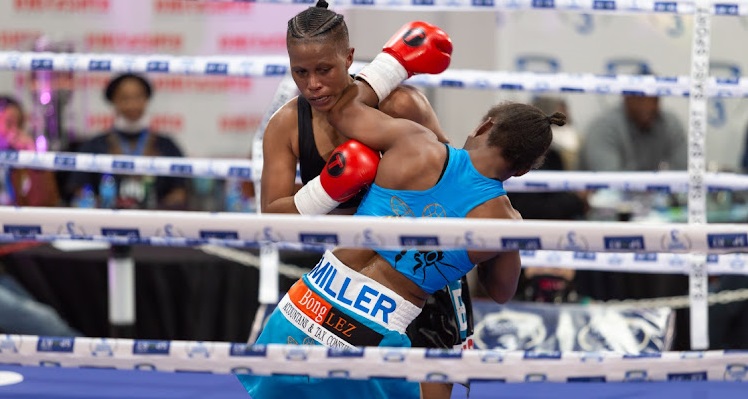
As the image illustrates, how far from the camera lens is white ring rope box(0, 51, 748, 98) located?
341 centimetres

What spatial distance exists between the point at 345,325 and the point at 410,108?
52cm

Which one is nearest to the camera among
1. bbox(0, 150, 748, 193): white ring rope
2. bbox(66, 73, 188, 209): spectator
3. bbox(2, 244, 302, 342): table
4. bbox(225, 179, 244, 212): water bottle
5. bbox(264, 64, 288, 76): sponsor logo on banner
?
bbox(264, 64, 288, 76): sponsor logo on banner

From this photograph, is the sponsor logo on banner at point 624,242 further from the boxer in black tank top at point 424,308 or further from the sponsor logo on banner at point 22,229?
the sponsor logo on banner at point 22,229

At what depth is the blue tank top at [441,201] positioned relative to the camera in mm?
2227

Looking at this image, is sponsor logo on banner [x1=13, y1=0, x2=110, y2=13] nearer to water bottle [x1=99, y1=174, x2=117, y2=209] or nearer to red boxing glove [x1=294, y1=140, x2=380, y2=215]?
water bottle [x1=99, y1=174, x2=117, y2=209]

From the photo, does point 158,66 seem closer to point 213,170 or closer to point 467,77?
point 213,170

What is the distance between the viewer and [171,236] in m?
1.84

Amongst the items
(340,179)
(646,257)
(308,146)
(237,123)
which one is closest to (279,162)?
(308,146)

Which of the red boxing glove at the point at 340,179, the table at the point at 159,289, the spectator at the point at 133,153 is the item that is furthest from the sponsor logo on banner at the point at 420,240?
the spectator at the point at 133,153

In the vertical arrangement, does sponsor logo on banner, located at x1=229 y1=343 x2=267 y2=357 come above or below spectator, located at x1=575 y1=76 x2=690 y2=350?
below

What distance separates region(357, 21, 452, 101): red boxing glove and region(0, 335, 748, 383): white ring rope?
2.51ft

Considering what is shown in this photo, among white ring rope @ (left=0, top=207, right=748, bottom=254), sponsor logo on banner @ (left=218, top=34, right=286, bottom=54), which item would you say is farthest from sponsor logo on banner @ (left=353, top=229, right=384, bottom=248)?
sponsor logo on banner @ (left=218, top=34, right=286, bottom=54)

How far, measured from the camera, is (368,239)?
1793 mm

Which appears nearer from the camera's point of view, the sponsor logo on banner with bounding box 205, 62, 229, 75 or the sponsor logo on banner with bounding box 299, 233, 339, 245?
the sponsor logo on banner with bounding box 299, 233, 339, 245
